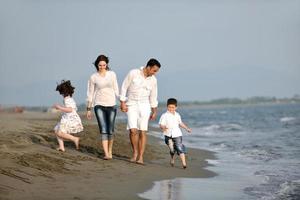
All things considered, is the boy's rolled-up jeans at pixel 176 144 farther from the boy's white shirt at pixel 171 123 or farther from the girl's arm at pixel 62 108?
the girl's arm at pixel 62 108

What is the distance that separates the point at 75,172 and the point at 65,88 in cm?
238

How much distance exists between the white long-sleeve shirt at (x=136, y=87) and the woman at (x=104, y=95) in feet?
0.61

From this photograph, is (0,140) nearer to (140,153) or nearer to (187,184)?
(140,153)

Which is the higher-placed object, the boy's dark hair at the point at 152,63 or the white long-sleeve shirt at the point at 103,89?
the boy's dark hair at the point at 152,63

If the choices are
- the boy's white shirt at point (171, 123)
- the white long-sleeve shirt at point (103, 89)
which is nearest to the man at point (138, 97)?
the white long-sleeve shirt at point (103, 89)

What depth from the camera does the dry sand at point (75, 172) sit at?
235 inches

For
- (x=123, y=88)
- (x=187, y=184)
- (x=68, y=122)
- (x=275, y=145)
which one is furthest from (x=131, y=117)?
(x=275, y=145)

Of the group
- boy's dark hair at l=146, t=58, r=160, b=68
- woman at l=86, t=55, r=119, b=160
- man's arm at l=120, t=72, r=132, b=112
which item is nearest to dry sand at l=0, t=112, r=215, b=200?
woman at l=86, t=55, r=119, b=160

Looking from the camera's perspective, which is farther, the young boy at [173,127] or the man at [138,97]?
the young boy at [173,127]

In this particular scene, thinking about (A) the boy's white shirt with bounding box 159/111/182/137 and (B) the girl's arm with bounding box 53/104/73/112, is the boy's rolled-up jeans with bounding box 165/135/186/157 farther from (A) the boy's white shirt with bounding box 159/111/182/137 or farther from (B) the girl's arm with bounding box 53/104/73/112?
(B) the girl's arm with bounding box 53/104/73/112

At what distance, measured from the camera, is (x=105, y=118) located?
8938 mm

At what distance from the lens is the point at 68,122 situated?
369 inches

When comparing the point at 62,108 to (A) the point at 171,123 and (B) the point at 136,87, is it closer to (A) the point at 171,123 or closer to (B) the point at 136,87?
(B) the point at 136,87

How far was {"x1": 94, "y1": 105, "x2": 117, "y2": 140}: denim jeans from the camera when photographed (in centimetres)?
888
